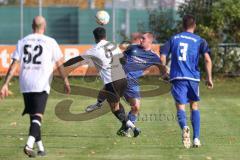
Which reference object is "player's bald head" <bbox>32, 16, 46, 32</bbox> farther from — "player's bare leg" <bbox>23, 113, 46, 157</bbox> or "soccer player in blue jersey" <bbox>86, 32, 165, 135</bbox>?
"soccer player in blue jersey" <bbox>86, 32, 165, 135</bbox>

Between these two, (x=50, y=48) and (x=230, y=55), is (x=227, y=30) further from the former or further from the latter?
(x=50, y=48)

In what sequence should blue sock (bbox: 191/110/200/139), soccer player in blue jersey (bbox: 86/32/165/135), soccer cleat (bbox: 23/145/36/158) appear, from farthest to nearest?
soccer player in blue jersey (bbox: 86/32/165/135), blue sock (bbox: 191/110/200/139), soccer cleat (bbox: 23/145/36/158)

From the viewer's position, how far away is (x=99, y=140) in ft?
47.6

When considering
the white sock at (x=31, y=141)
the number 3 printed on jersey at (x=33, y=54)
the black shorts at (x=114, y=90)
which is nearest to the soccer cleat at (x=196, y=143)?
the black shorts at (x=114, y=90)

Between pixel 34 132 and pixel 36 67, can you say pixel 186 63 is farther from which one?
pixel 34 132

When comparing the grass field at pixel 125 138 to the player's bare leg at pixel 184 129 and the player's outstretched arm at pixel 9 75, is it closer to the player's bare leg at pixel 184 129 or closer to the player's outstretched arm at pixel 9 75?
the player's bare leg at pixel 184 129

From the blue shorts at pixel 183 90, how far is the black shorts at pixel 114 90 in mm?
2069

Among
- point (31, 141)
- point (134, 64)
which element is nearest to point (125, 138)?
point (134, 64)

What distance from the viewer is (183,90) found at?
13430 mm

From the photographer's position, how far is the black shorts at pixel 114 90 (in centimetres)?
1535

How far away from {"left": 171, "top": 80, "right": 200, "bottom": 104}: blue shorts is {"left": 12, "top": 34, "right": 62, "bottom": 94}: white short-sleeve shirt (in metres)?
2.49

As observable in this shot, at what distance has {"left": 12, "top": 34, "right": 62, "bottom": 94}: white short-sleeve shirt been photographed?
11758mm

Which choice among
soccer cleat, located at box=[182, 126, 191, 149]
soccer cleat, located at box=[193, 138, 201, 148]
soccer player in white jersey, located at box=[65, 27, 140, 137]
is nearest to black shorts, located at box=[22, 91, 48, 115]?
soccer cleat, located at box=[182, 126, 191, 149]

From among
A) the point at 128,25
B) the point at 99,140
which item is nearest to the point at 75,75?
the point at 128,25
